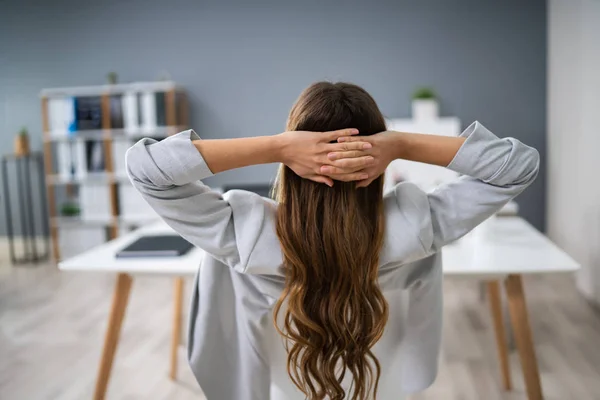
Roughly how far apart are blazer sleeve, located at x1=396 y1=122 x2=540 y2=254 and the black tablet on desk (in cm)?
96

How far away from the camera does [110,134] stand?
14.4 feet

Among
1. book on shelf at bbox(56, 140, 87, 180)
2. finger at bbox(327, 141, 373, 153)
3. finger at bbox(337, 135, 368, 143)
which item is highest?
finger at bbox(337, 135, 368, 143)

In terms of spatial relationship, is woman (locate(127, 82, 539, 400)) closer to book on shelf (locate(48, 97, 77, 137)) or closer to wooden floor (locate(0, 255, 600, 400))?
wooden floor (locate(0, 255, 600, 400))

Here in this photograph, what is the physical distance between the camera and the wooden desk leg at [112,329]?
1720 mm

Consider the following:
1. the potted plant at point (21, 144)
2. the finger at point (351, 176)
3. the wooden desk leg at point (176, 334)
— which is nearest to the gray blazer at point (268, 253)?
the finger at point (351, 176)

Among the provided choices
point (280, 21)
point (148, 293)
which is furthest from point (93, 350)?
point (280, 21)

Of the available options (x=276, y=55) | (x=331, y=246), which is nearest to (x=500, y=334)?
(x=331, y=246)

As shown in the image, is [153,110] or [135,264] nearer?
[135,264]

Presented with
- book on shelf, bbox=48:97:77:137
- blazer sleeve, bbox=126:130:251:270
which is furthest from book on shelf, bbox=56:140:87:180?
blazer sleeve, bbox=126:130:251:270

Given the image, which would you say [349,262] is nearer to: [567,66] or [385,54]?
[567,66]

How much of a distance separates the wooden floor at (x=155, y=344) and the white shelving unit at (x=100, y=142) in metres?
0.80

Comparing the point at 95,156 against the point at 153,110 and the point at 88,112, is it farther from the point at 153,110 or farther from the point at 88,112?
the point at 153,110

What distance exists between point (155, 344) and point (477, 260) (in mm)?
1675

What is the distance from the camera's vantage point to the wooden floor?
7.11ft
